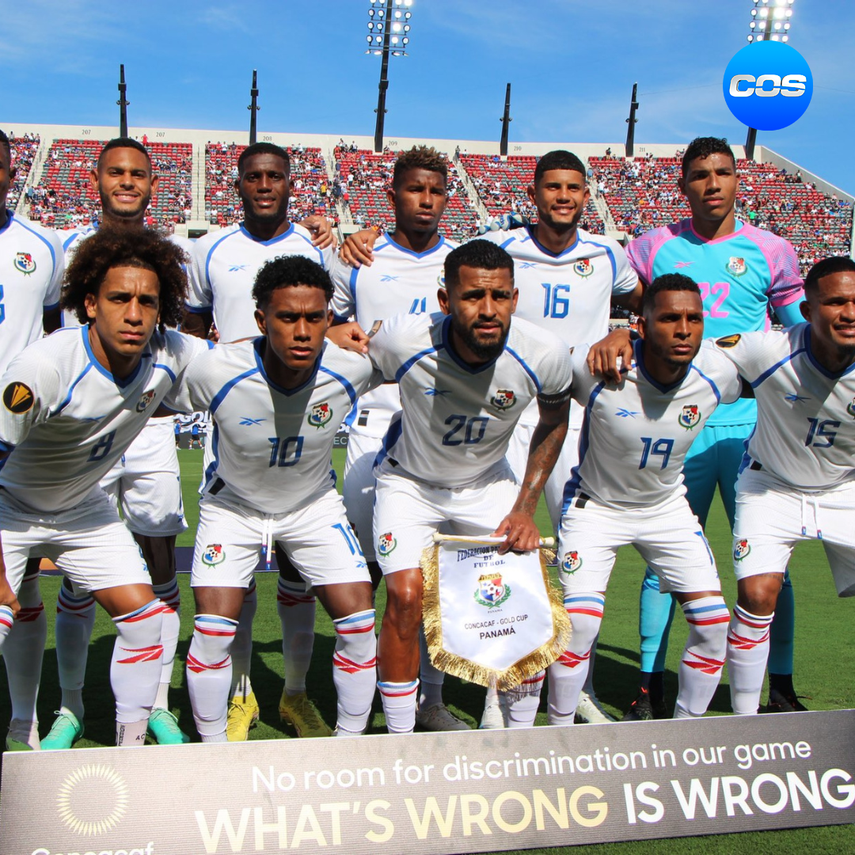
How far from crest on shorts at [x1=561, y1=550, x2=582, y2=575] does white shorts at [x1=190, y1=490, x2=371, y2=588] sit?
93cm

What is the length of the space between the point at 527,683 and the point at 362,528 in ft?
4.36

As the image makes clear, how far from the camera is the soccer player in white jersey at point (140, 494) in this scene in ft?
14.5

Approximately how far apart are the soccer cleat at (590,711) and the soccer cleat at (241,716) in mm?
1674

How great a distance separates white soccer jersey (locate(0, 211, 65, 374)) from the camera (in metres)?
4.27

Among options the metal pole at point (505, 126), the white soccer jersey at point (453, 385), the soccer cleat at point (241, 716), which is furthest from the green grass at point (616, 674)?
the metal pole at point (505, 126)

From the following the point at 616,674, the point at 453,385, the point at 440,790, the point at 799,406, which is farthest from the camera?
the point at 616,674

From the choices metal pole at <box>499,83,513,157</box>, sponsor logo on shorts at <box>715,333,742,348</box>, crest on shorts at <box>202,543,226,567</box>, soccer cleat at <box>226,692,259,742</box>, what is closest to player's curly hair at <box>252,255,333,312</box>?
crest on shorts at <box>202,543,226,567</box>

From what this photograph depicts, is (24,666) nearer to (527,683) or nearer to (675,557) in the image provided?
(527,683)

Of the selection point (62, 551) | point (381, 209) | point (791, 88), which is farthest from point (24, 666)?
point (381, 209)

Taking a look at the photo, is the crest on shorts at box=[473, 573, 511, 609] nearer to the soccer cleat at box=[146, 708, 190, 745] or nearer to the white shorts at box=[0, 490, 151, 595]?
the white shorts at box=[0, 490, 151, 595]

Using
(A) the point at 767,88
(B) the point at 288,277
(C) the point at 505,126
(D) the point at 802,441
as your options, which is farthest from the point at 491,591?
(C) the point at 505,126

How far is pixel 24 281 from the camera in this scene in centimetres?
431

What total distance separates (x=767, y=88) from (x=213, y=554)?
26.1 ft

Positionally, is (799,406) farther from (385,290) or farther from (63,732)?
(63,732)
